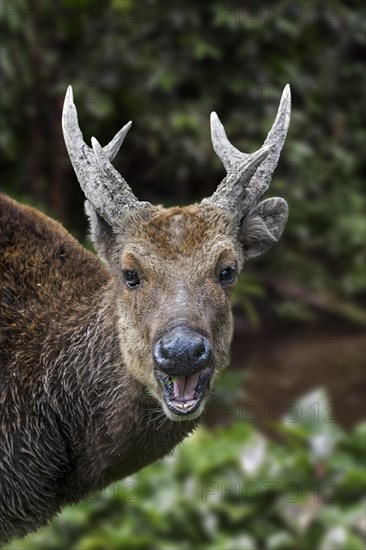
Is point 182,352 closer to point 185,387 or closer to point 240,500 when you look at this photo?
point 185,387

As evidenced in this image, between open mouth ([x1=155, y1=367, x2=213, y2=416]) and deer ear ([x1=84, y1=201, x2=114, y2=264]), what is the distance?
82 centimetres

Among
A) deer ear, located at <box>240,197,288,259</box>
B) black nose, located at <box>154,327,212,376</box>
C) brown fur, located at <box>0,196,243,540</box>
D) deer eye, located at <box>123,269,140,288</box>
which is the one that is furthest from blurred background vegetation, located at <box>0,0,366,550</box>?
black nose, located at <box>154,327,212,376</box>

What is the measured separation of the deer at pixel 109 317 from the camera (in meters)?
4.91

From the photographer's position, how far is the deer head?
4750 millimetres

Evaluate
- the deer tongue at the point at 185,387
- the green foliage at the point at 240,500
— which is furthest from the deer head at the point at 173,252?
the green foliage at the point at 240,500

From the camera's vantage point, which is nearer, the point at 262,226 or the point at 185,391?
the point at 185,391

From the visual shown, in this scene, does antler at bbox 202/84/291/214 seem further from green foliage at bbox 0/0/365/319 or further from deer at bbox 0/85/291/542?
green foliage at bbox 0/0/365/319

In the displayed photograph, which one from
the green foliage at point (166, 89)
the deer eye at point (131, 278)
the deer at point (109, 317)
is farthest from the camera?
the green foliage at point (166, 89)

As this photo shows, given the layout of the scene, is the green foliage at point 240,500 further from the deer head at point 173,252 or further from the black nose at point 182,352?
the black nose at point 182,352

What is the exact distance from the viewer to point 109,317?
5289mm

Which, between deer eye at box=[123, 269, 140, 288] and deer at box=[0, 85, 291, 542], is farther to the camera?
deer eye at box=[123, 269, 140, 288]

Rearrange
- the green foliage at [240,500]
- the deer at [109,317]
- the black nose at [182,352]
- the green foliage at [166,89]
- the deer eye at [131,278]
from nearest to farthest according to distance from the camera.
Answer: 1. the black nose at [182,352]
2. the deer at [109,317]
3. the deer eye at [131,278]
4. the green foliage at [240,500]
5. the green foliage at [166,89]

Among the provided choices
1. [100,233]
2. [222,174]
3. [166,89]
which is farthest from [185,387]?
[222,174]

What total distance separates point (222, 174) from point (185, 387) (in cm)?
605
